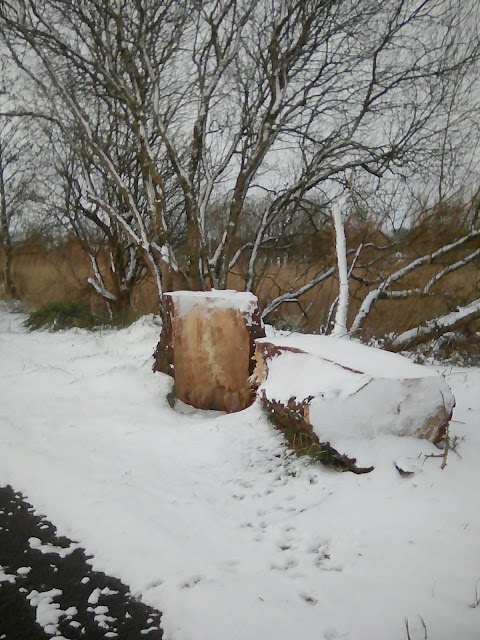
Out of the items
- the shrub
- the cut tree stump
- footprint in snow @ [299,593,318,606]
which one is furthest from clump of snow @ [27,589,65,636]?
the shrub

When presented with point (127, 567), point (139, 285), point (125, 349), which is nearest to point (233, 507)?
point (127, 567)

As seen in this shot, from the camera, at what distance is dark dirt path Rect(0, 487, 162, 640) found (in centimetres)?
174

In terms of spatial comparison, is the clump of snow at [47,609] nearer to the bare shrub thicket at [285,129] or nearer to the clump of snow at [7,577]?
the clump of snow at [7,577]

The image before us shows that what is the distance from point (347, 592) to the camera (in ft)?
6.17

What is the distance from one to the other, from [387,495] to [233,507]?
803 mm

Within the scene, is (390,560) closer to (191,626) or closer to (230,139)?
(191,626)

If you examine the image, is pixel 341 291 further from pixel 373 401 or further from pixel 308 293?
pixel 308 293

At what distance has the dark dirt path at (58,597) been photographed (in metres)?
1.74

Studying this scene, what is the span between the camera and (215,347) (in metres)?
4.12

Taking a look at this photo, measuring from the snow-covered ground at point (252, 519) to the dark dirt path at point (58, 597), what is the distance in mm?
70

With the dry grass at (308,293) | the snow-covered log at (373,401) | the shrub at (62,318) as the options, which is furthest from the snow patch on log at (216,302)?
the shrub at (62,318)

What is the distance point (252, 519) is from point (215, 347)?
1838 mm

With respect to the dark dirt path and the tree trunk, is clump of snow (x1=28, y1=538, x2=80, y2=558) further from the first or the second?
the tree trunk

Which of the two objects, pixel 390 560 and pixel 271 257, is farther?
pixel 271 257
